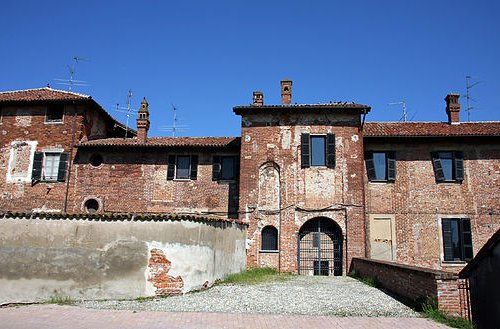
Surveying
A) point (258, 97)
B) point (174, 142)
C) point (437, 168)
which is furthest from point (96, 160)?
point (437, 168)

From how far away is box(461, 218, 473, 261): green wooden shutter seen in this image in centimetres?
1761

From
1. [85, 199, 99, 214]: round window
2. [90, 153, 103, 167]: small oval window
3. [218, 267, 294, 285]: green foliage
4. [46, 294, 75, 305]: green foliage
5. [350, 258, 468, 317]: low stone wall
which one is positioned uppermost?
[90, 153, 103, 167]: small oval window

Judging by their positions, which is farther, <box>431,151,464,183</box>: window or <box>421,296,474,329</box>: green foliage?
<box>431,151,464,183</box>: window

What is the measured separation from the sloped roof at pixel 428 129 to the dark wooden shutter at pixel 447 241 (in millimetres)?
3976

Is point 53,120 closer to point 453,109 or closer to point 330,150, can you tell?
point 330,150

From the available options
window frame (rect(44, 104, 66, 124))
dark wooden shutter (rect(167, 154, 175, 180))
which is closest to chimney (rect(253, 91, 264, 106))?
dark wooden shutter (rect(167, 154, 175, 180))

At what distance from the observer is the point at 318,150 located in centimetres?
1828

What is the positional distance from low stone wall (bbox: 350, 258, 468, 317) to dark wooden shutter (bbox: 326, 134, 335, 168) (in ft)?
19.0

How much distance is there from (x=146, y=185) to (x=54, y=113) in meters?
6.26

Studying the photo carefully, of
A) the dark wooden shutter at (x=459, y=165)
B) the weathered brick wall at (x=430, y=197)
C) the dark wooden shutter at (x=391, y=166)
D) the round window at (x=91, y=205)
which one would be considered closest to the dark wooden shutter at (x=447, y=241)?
the weathered brick wall at (x=430, y=197)

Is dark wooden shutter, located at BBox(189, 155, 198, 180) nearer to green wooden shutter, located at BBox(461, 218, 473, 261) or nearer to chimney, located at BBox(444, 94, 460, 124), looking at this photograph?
green wooden shutter, located at BBox(461, 218, 473, 261)

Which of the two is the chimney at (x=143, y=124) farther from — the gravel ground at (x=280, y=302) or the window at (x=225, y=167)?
the gravel ground at (x=280, y=302)

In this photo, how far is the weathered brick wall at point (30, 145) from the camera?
19219mm

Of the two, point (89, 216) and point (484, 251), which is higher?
point (89, 216)
